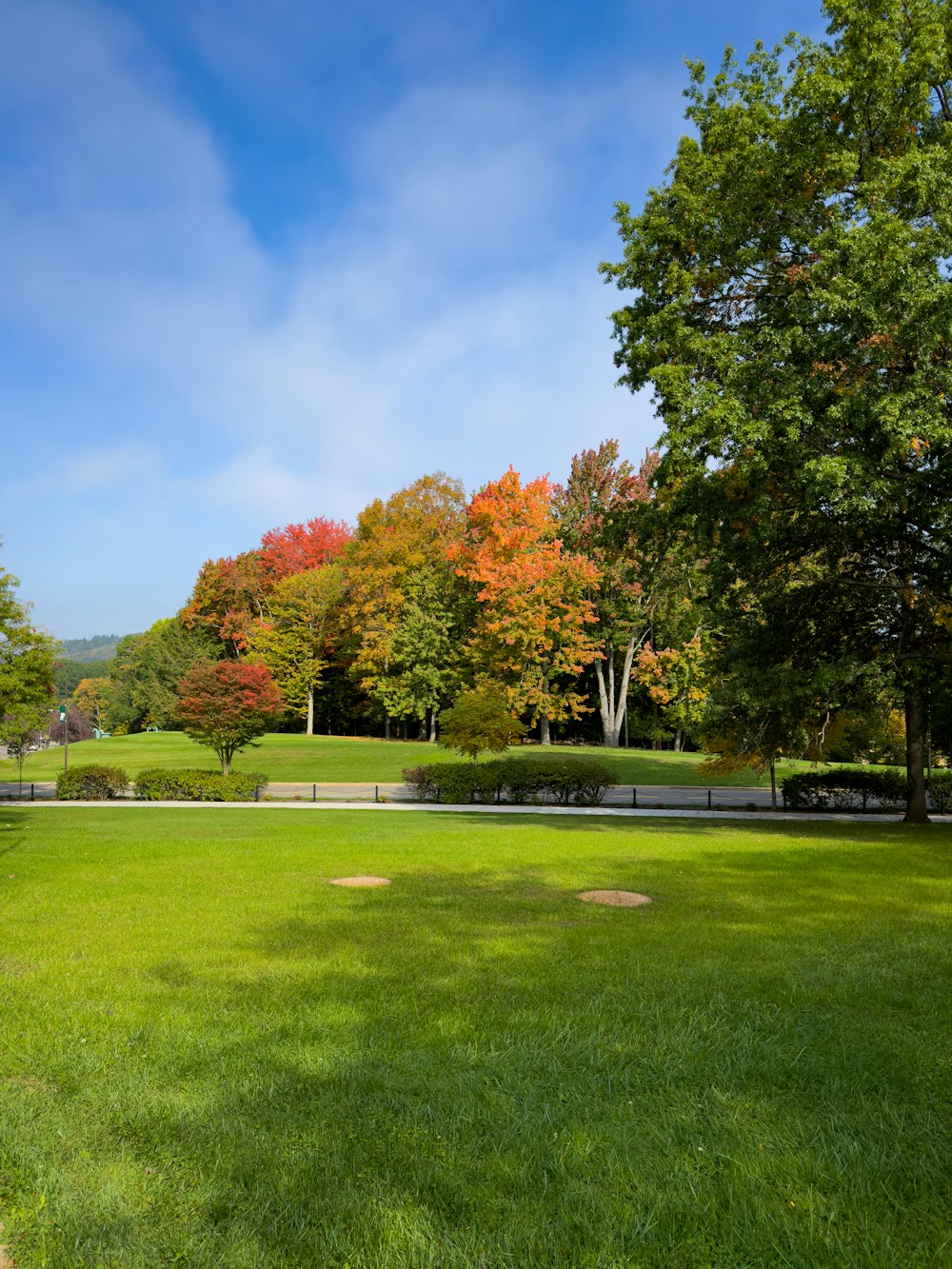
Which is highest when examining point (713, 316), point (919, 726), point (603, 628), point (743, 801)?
point (713, 316)

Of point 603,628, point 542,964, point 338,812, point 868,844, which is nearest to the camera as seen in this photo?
point 542,964

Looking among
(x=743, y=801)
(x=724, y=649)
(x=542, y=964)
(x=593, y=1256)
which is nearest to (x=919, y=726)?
(x=724, y=649)

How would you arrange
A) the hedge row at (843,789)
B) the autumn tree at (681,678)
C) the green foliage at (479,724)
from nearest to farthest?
the autumn tree at (681,678) → the hedge row at (843,789) → the green foliage at (479,724)

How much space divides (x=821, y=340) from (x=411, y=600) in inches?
1587

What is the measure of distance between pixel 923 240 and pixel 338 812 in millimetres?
17664

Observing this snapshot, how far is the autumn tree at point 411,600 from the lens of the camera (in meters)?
49.8

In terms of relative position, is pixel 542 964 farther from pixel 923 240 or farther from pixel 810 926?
pixel 923 240

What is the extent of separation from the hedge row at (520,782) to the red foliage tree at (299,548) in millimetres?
43745

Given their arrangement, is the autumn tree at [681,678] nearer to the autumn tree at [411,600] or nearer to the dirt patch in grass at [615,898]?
the dirt patch in grass at [615,898]

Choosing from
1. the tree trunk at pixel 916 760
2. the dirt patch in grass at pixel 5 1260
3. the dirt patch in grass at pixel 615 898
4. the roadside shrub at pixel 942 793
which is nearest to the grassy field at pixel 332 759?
the roadside shrub at pixel 942 793

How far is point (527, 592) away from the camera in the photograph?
43.0 meters

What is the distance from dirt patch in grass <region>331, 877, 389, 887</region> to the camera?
10.5m

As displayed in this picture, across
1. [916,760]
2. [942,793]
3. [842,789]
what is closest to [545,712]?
[842,789]

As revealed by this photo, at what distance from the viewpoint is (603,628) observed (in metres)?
48.5
